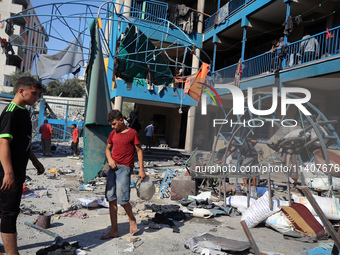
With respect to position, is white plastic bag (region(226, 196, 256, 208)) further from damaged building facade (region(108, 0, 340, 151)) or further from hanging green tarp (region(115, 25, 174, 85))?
hanging green tarp (region(115, 25, 174, 85))

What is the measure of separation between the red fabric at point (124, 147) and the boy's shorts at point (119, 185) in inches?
3.3

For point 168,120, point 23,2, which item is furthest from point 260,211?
point 23,2

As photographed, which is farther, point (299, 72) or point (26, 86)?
point (299, 72)

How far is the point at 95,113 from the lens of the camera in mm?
5332

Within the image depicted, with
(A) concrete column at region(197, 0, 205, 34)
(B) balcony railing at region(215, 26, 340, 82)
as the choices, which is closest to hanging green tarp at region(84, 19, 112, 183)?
(B) balcony railing at region(215, 26, 340, 82)

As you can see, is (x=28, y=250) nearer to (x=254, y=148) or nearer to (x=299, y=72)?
(x=254, y=148)

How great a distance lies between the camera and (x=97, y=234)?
157 inches

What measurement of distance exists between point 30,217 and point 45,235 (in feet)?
3.04

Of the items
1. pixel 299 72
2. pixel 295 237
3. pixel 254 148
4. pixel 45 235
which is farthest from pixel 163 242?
pixel 299 72

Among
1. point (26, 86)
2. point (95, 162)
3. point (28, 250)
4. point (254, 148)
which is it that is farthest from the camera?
point (254, 148)

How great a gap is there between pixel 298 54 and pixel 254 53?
6.40 m

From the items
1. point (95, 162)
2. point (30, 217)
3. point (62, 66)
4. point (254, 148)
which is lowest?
point (30, 217)

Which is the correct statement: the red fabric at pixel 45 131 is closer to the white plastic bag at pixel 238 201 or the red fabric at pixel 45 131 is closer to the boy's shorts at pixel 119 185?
the white plastic bag at pixel 238 201

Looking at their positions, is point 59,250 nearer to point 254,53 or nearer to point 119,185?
point 119,185
